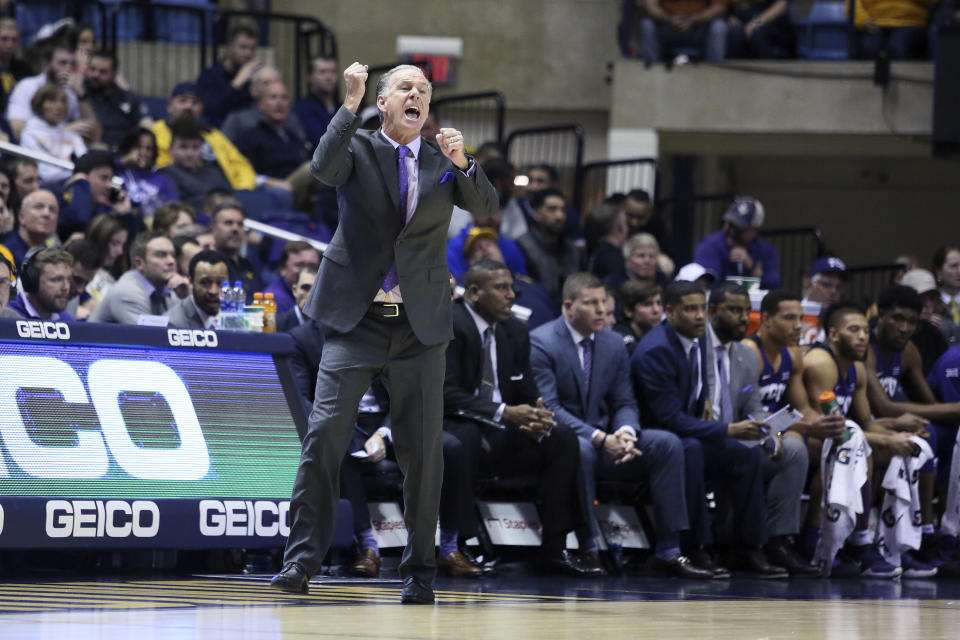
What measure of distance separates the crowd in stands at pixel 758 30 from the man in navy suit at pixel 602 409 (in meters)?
6.67

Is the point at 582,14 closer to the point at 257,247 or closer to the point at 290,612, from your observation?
the point at 257,247

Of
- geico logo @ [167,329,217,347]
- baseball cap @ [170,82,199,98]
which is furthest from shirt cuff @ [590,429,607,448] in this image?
baseball cap @ [170,82,199,98]

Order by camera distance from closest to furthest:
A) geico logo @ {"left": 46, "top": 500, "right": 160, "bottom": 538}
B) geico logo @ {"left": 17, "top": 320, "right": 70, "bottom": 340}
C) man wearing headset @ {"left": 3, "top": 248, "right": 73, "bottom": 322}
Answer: geico logo @ {"left": 46, "top": 500, "right": 160, "bottom": 538} < geico logo @ {"left": 17, "top": 320, "right": 70, "bottom": 340} < man wearing headset @ {"left": 3, "top": 248, "right": 73, "bottom": 322}

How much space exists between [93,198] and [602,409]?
368 cm

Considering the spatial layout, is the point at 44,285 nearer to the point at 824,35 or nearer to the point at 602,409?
the point at 602,409

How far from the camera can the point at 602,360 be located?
359 inches

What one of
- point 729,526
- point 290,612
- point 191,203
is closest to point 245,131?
point 191,203

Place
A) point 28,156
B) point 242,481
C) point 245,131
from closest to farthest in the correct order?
point 242,481 → point 28,156 → point 245,131

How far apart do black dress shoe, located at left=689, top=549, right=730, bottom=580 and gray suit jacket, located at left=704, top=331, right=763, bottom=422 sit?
87cm

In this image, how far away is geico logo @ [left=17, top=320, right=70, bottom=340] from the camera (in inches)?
273

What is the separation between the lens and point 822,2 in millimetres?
15898

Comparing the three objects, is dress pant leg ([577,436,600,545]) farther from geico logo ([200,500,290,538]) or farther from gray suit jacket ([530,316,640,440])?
Answer: geico logo ([200,500,290,538])

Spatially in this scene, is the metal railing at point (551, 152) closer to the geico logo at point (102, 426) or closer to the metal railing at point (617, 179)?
the metal railing at point (617, 179)

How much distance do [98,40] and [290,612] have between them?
1084 cm
